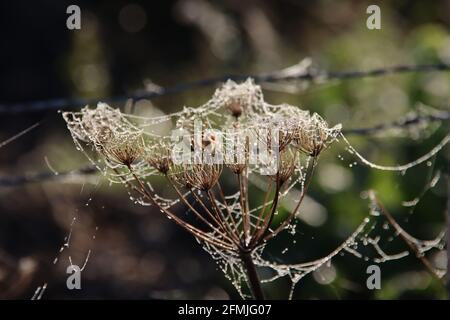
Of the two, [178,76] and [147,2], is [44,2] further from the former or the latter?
[178,76]

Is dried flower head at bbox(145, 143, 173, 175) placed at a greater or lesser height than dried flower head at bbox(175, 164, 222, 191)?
greater

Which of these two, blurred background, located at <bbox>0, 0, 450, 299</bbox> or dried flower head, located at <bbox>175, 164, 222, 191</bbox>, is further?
blurred background, located at <bbox>0, 0, 450, 299</bbox>

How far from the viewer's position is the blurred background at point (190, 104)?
3430mm

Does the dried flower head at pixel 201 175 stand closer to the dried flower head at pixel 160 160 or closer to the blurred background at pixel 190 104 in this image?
the dried flower head at pixel 160 160

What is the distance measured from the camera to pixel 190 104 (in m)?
6.11

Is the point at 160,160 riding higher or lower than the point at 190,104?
lower

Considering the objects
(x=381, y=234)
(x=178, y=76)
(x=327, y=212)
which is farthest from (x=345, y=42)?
(x=381, y=234)

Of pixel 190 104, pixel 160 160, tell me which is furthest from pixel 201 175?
pixel 190 104

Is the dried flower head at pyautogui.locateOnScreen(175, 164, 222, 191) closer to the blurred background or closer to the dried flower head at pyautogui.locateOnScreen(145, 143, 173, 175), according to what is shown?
the dried flower head at pyautogui.locateOnScreen(145, 143, 173, 175)

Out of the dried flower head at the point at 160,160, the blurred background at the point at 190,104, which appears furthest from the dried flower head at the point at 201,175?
the blurred background at the point at 190,104

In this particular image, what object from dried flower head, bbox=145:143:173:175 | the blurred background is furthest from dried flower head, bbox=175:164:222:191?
the blurred background

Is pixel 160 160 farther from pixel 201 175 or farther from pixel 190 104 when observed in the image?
pixel 190 104

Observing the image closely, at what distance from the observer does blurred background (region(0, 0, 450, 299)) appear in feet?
11.3

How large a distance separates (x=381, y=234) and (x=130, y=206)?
288 cm
